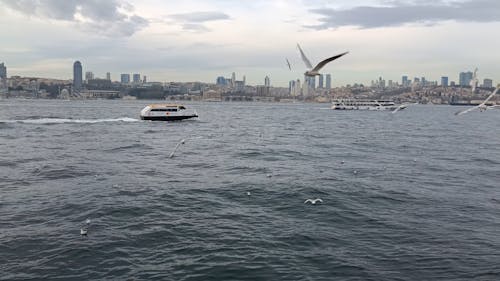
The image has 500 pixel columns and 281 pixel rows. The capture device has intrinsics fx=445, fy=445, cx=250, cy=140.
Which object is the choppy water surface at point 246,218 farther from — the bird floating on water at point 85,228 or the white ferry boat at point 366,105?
the white ferry boat at point 366,105

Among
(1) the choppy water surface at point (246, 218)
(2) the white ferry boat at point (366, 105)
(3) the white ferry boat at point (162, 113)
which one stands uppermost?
(2) the white ferry boat at point (366, 105)

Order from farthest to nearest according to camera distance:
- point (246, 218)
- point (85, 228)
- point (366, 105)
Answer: point (366, 105)
point (246, 218)
point (85, 228)

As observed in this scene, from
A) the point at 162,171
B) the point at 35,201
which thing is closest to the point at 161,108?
the point at 162,171

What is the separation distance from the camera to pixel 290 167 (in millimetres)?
25516

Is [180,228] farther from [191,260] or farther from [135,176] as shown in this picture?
[135,176]

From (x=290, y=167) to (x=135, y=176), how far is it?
8.73m

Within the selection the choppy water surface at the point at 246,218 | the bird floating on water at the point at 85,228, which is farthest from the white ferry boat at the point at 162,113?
the bird floating on water at the point at 85,228

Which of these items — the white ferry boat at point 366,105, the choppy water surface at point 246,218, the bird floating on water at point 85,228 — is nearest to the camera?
the choppy water surface at point 246,218

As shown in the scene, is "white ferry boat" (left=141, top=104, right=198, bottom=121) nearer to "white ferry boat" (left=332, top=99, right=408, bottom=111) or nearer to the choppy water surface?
the choppy water surface

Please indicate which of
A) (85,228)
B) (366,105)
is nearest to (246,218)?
(85,228)

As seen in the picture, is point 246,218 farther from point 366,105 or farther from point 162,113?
point 366,105

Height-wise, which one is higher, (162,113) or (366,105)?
(366,105)

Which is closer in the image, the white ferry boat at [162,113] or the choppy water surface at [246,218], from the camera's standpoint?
the choppy water surface at [246,218]

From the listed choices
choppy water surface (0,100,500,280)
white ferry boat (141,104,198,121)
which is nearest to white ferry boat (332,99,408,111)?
white ferry boat (141,104,198,121)
